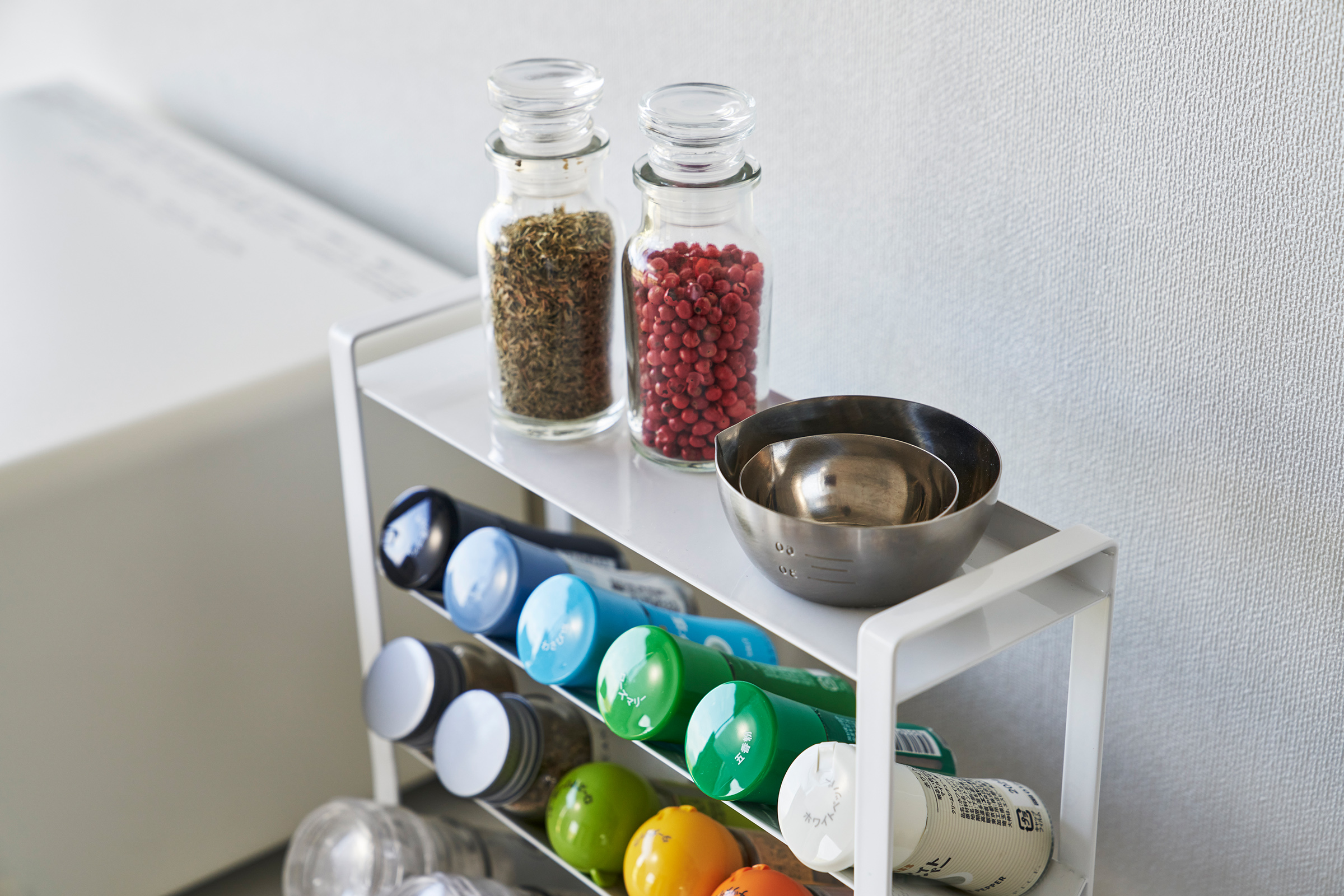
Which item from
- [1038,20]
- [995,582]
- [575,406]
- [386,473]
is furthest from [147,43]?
[995,582]

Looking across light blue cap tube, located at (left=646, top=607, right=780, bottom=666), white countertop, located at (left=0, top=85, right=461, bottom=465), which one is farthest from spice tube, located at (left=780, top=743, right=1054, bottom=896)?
white countertop, located at (left=0, top=85, right=461, bottom=465)

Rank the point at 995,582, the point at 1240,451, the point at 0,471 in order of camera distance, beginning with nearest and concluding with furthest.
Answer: the point at 995,582 → the point at 1240,451 → the point at 0,471

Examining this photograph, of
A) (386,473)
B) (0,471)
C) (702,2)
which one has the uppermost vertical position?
(702,2)

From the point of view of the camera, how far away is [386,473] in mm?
1219

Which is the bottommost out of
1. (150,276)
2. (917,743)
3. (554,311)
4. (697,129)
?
(917,743)

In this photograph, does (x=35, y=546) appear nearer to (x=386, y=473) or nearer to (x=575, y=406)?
(x=386, y=473)

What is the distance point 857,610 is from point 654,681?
154mm

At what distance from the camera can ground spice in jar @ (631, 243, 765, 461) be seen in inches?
30.1

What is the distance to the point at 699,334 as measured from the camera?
774 mm

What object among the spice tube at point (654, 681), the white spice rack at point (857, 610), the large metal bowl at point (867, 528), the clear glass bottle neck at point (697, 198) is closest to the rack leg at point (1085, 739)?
the white spice rack at point (857, 610)

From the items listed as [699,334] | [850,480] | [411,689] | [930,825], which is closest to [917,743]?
[930,825]

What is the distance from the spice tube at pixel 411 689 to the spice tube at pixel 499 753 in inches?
0.7

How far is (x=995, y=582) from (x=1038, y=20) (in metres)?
0.38

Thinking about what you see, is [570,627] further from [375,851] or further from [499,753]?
[375,851]
